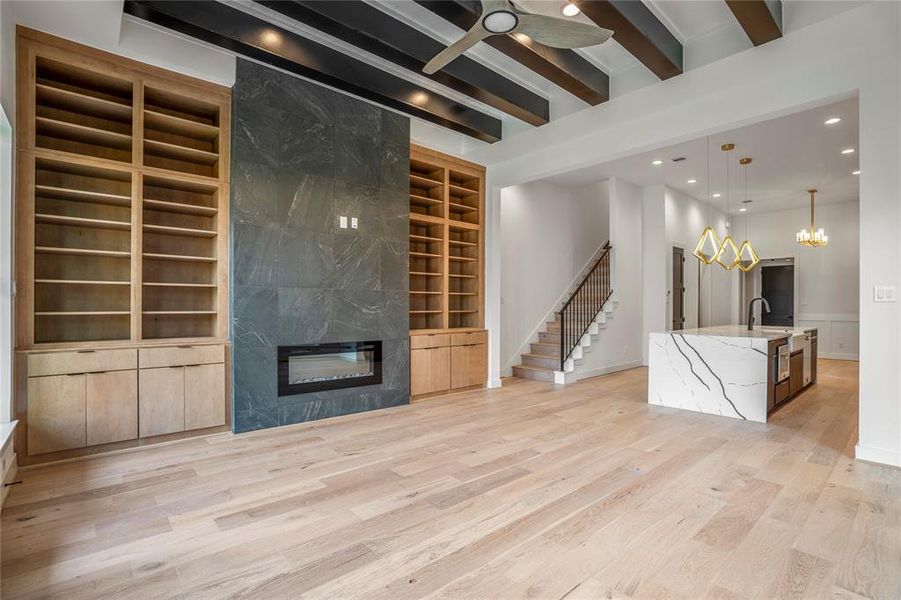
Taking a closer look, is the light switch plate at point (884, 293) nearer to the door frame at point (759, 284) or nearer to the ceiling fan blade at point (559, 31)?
the ceiling fan blade at point (559, 31)

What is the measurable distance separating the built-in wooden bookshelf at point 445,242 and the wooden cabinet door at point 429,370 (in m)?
0.35

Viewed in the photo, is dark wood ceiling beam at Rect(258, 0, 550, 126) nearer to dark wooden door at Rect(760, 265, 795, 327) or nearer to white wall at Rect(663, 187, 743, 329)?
→ white wall at Rect(663, 187, 743, 329)

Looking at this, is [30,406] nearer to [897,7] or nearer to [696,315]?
[897,7]

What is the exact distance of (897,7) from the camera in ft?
10.3

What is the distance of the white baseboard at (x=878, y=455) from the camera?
3275 mm

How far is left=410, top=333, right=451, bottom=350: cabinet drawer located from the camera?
5.43m

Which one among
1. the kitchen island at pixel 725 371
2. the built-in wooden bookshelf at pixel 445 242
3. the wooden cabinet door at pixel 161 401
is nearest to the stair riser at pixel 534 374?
the built-in wooden bookshelf at pixel 445 242

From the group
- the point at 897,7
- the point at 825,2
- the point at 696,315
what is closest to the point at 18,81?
the point at 825,2

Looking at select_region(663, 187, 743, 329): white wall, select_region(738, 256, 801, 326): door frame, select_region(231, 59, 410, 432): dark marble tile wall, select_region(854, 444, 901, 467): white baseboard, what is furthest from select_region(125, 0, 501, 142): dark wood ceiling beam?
select_region(738, 256, 801, 326): door frame

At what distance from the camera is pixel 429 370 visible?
5.58 m

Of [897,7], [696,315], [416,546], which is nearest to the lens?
[416,546]

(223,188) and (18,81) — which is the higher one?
(18,81)

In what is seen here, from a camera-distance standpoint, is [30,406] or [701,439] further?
[701,439]

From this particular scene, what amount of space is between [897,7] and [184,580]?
5.47m
